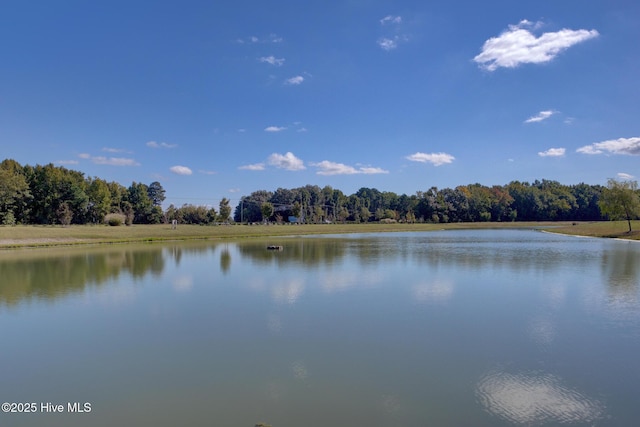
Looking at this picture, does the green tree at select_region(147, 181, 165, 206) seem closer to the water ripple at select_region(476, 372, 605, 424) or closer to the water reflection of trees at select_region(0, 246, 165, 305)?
the water reflection of trees at select_region(0, 246, 165, 305)

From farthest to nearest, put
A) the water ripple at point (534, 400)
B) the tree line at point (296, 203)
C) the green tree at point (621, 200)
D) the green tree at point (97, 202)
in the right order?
the green tree at point (97, 202), the tree line at point (296, 203), the green tree at point (621, 200), the water ripple at point (534, 400)

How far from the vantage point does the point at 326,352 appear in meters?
8.31

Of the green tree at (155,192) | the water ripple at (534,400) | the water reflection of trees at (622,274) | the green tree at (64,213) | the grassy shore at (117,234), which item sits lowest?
the water ripple at (534,400)

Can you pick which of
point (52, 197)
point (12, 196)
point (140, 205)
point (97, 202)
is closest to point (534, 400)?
point (12, 196)

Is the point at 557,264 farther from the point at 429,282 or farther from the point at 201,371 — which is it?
the point at 201,371

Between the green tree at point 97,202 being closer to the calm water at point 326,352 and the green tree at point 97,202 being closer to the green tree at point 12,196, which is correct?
the green tree at point 12,196

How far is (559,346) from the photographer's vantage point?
8.57 m

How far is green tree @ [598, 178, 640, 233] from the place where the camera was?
164ft

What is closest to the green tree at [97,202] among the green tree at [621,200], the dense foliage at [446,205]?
the dense foliage at [446,205]

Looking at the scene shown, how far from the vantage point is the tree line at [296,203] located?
66500 millimetres

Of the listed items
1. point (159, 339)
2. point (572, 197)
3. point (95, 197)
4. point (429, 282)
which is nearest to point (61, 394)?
point (159, 339)

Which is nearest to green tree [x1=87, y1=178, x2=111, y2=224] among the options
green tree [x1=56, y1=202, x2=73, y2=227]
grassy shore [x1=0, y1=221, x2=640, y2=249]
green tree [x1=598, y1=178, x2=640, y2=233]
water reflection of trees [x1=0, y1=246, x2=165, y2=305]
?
green tree [x1=56, y1=202, x2=73, y2=227]

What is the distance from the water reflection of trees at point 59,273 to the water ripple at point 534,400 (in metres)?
14.3

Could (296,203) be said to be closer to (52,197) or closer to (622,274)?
(52,197)
